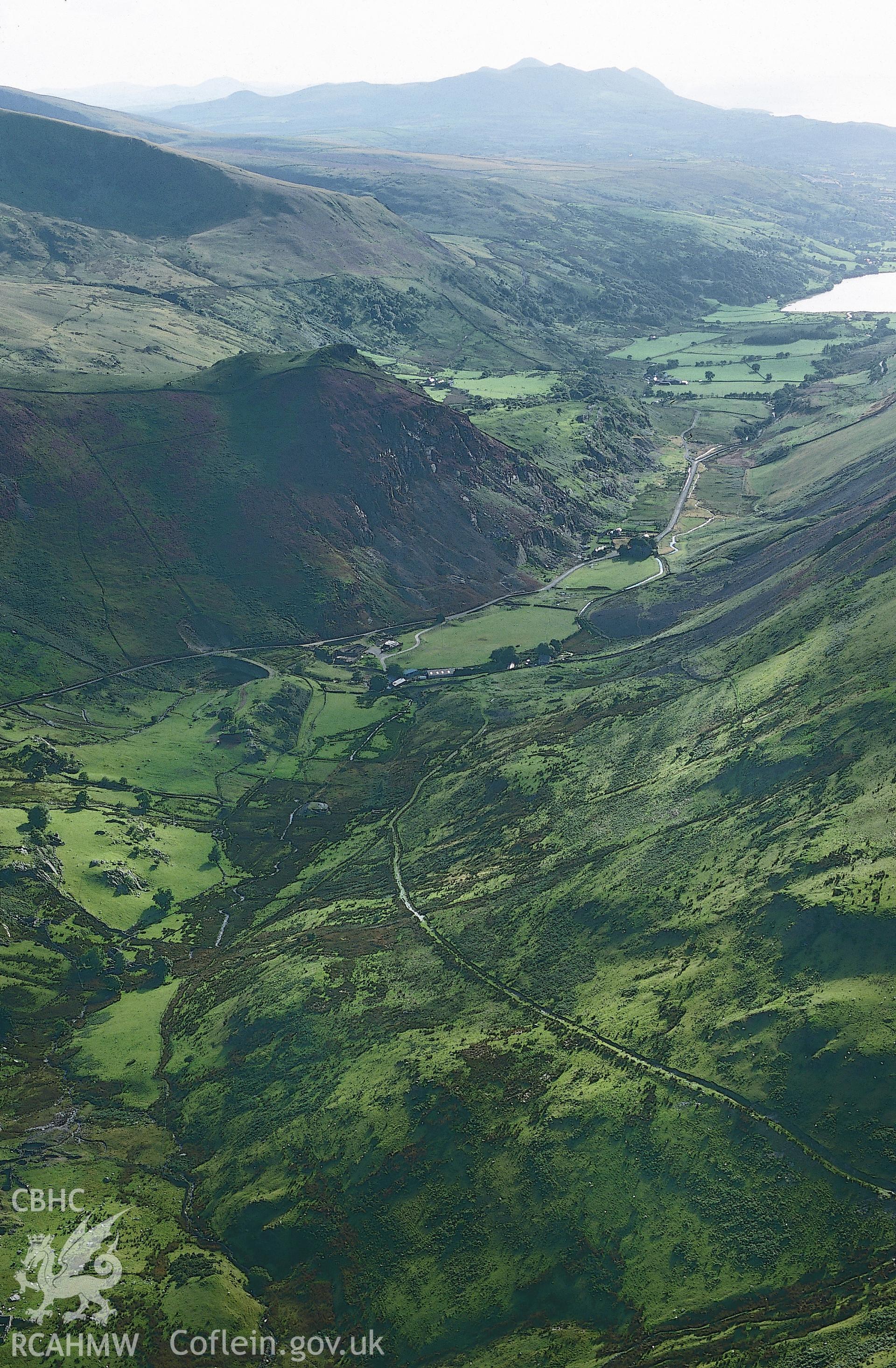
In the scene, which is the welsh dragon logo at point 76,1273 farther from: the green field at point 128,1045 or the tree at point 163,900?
the tree at point 163,900

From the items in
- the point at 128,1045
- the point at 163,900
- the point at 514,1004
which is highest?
the point at 514,1004

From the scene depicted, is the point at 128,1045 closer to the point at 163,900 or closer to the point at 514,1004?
the point at 163,900

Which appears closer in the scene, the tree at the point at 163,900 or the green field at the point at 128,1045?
the green field at the point at 128,1045

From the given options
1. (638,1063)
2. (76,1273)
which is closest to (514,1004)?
(638,1063)

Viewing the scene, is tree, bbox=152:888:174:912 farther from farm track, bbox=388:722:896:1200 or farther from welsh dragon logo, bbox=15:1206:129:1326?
welsh dragon logo, bbox=15:1206:129:1326

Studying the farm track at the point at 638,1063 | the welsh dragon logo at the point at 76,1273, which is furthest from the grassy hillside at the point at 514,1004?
the welsh dragon logo at the point at 76,1273

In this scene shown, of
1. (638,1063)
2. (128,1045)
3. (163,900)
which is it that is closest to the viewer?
(638,1063)
